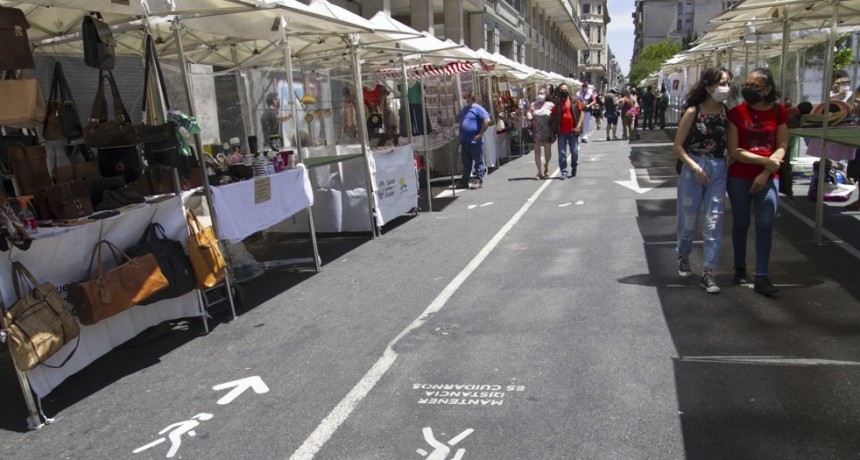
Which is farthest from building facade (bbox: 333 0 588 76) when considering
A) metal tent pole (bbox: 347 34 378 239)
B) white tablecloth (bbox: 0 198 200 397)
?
white tablecloth (bbox: 0 198 200 397)

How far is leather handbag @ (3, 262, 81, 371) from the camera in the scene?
149 inches

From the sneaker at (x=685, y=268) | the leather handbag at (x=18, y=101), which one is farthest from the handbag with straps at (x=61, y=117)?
the sneaker at (x=685, y=268)

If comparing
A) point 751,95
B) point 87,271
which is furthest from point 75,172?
point 751,95

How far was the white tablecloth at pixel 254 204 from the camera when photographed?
566 cm

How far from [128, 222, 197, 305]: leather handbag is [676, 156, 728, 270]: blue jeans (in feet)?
13.9

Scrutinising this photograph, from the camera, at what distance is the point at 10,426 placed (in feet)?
13.0

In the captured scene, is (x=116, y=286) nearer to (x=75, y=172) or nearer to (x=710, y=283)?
(x=75, y=172)

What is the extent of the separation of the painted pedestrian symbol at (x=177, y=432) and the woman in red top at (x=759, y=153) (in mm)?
4536

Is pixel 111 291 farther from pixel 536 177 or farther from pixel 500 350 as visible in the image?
pixel 536 177

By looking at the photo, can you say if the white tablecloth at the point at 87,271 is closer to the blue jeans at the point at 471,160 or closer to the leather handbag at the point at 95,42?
the leather handbag at the point at 95,42

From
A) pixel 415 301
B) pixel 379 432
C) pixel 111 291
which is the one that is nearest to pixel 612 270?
pixel 415 301

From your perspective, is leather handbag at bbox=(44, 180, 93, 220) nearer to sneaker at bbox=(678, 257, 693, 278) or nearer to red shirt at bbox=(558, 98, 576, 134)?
sneaker at bbox=(678, 257, 693, 278)

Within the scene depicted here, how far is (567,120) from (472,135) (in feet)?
6.43

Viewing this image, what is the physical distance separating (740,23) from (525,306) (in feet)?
22.3
